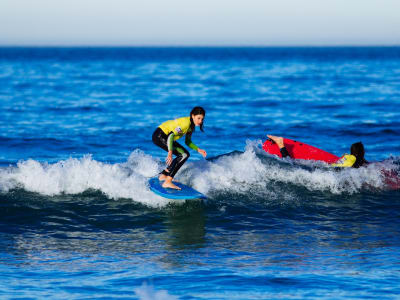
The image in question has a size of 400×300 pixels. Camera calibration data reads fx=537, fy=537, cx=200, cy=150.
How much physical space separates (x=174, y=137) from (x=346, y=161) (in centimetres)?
476

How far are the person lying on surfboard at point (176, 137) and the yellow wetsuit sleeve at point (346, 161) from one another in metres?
4.09

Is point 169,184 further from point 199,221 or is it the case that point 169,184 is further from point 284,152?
point 284,152

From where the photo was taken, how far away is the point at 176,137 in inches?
410

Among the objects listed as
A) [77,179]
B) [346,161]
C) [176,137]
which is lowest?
[77,179]

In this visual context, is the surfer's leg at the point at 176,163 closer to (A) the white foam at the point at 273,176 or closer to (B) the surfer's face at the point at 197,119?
A: (B) the surfer's face at the point at 197,119

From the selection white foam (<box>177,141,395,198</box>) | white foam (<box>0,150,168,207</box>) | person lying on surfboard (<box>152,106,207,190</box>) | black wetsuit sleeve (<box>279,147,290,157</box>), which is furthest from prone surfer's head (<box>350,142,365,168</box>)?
white foam (<box>0,150,168,207</box>)

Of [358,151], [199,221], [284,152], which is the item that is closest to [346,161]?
[358,151]

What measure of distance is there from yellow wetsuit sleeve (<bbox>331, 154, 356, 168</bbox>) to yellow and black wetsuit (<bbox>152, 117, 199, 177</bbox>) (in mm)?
4291

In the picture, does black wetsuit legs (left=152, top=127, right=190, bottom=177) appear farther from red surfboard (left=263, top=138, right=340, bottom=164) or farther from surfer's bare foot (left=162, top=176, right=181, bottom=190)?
red surfboard (left=263, top=138, right=340, bottom=164)

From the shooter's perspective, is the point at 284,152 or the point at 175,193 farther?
the point at 284,152

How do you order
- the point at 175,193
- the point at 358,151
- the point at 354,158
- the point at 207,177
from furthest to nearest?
1. the point at 207,177
2. the point at 354,158
3. the point at 358,151
4. the point at 175,193

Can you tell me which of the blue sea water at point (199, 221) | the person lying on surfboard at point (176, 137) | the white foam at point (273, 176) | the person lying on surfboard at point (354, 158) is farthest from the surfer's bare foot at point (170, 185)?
the person lying on surfboard at point (354, 158)

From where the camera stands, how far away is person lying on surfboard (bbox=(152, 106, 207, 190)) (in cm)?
998

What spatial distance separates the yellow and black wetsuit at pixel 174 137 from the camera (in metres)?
10.2
